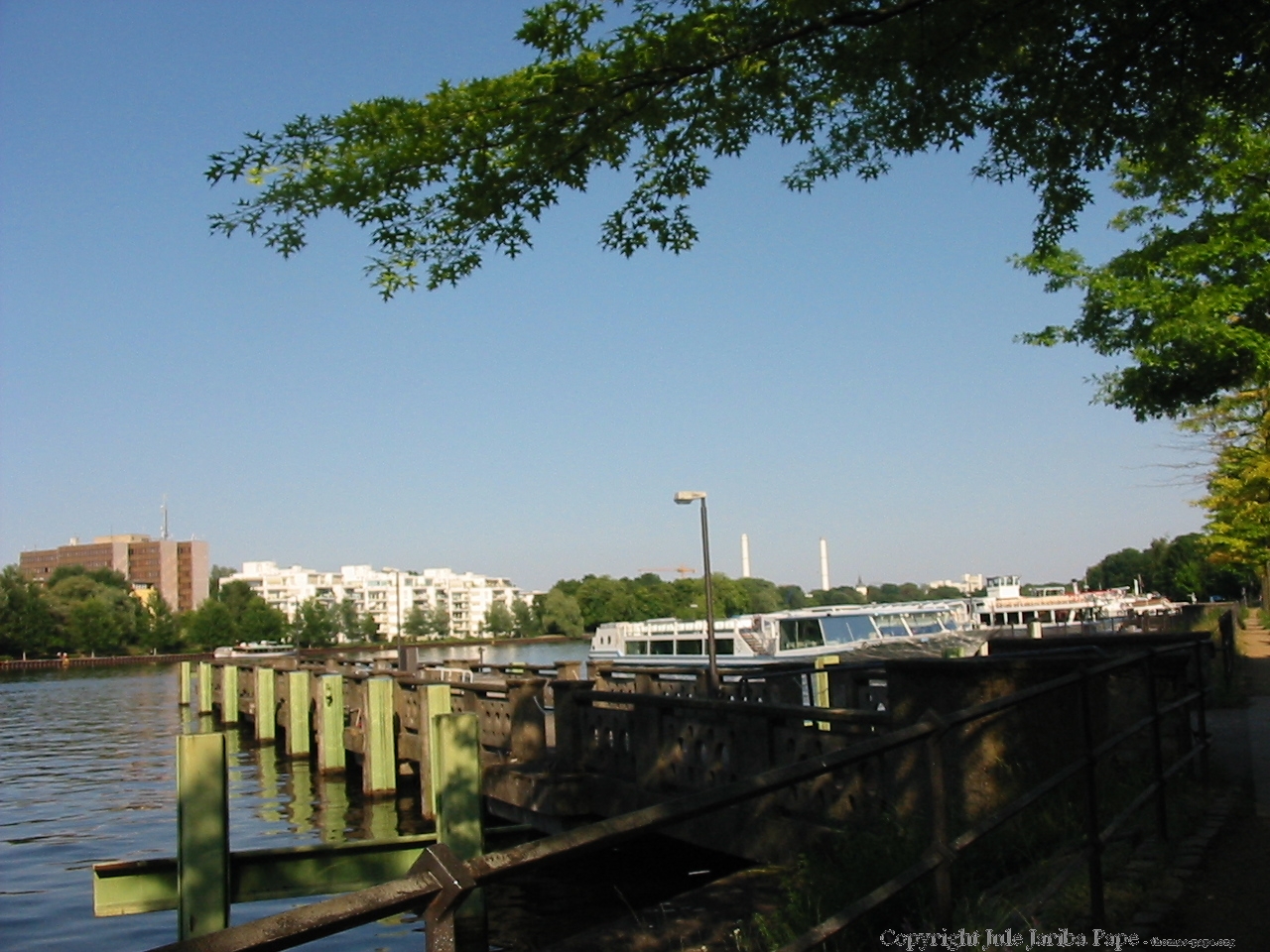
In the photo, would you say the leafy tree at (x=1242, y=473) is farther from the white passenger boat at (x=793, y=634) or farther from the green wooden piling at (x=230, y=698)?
the green wooden piling at (x=230, y=698)

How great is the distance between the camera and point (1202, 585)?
4788 inches

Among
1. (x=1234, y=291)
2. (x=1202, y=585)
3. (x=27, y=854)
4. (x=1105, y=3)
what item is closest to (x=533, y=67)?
(x=1105, y=3)

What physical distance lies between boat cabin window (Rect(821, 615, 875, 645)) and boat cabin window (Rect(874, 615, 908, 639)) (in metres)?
0.42

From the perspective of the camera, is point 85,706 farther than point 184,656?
No

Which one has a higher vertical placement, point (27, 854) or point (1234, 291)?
point (1234, 291)

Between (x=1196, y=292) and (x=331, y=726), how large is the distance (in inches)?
677

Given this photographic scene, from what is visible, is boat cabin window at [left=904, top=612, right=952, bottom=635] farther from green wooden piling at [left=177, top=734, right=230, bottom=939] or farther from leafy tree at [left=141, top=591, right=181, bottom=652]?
leafy tree at [left=141, top=591, right=181, bottom=652]

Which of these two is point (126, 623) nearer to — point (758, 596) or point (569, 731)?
point (758, 596)

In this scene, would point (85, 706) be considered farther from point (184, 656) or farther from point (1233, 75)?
point (184, 656)

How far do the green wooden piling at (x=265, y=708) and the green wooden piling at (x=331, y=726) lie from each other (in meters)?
7.33

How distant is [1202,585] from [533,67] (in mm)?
129204

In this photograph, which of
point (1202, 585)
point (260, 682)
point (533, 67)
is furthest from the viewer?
point (1202, 585)

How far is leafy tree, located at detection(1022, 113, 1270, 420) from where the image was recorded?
52.2 ft

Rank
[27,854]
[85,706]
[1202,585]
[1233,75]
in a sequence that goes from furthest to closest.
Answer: [1202,585] → [85,706] → [27,854] → [1233,75]
